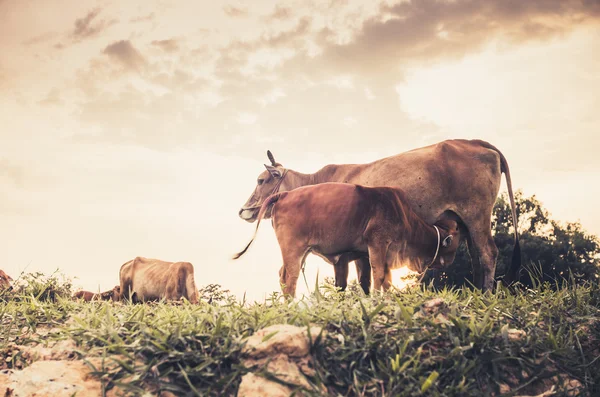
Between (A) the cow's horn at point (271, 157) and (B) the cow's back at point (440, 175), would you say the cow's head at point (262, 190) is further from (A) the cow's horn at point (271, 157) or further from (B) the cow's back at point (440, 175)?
(B) the cow's back at point (440, 175)

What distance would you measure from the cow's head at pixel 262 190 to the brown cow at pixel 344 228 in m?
5.04

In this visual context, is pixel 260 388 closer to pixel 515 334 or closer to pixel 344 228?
pixel 515 334

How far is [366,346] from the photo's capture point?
3500 millimetres

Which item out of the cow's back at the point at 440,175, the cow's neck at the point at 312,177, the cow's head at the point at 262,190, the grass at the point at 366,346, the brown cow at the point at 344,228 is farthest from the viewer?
the cow's head at the point at 262,190

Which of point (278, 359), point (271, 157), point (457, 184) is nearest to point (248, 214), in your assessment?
point (271, 157)

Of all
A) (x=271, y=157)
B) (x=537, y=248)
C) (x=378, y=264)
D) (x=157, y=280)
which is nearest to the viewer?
(x=378, y=264)

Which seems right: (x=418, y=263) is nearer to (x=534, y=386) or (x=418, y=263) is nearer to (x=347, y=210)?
(x=347, y=210)

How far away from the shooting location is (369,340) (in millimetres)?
3535

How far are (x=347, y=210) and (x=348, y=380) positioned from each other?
3628mm

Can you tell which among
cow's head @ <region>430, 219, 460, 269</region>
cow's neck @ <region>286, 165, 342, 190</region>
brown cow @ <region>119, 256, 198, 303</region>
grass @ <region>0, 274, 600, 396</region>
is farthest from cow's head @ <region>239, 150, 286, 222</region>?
grass @ <region>0, 274, 600, 396</region>

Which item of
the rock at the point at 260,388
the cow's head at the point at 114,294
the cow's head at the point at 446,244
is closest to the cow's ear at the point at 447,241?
the cow's head at the point at 446,244

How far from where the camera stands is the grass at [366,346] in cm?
333

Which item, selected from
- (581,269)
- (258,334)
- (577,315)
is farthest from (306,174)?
(581,269)

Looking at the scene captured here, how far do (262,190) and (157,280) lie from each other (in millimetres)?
6072
